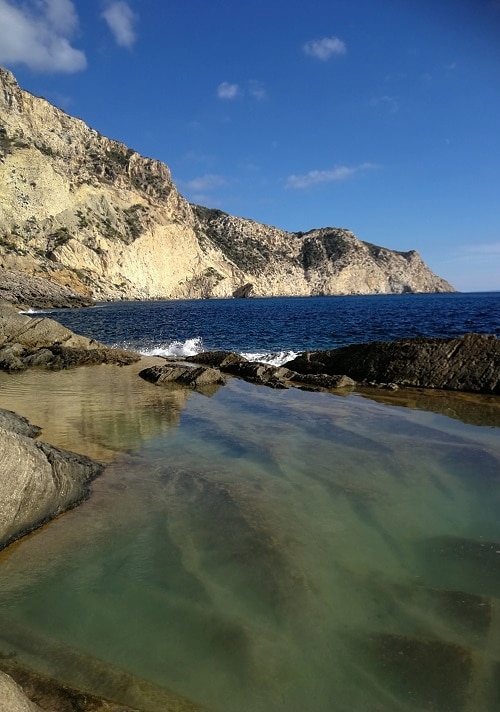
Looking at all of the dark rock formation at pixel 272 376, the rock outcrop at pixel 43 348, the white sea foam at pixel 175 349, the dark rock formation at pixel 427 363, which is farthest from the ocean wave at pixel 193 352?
the dark rock formation at pixel 427 363

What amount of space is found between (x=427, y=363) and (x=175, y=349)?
544 inches

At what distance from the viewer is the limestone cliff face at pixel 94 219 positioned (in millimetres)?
84812

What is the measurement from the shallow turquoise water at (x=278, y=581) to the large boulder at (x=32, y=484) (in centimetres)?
18

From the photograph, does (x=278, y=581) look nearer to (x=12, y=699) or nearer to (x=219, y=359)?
(x=12, y=699)

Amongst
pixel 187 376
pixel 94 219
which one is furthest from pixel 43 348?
pixel 94 219

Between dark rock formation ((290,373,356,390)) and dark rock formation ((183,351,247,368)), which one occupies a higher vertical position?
dark rock formation ((183,351,247,368))

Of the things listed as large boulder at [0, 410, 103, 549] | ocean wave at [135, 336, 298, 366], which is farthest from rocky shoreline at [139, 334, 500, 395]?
large boulder at [0, 410, 103, 549]

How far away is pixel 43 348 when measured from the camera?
57.5ft

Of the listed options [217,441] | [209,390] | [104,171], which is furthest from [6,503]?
[104,171]

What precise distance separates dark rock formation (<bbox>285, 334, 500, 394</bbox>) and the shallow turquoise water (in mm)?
5685

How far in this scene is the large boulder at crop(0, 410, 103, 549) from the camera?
4.98 meters

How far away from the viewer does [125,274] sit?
340 feet

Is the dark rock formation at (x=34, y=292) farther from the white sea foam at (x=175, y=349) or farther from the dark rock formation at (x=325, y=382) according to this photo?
the dark rock formation at (x=325, y=382)

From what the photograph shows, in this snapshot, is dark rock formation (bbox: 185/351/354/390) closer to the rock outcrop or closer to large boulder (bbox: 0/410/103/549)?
the rock outcrop
